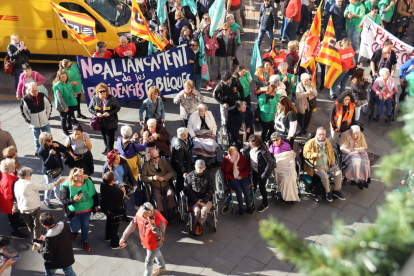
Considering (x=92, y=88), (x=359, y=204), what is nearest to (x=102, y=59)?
(x=92, y=88)

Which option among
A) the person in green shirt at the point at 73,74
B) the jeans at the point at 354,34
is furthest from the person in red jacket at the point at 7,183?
the jeans at the point at 354,34

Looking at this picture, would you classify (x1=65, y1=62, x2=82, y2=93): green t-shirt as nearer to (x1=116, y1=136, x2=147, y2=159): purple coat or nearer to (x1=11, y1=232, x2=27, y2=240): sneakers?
(x1=116, y1=136, x2=147, y2=159): purple coat

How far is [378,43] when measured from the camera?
11.4m

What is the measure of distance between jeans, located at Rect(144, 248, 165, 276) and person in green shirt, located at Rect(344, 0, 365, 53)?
9680mm

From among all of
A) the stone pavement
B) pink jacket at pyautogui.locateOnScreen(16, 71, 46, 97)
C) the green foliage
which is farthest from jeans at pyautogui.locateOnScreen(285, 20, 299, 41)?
the green foliage

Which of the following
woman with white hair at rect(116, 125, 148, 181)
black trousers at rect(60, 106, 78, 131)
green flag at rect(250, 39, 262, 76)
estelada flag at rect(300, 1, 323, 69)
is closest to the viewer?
woman with white hair at rect(116, 125, 148, 181)

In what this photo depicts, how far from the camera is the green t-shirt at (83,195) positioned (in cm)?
668

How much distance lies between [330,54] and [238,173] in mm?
3903

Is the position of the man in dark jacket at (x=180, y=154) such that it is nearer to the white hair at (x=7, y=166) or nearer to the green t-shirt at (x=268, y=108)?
the green t-shirt at (x=268, y=108)

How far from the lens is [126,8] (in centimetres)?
1287

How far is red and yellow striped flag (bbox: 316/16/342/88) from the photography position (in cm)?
975

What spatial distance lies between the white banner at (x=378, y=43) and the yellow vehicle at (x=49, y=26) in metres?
6.28

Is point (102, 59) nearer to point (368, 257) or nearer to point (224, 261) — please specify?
point (224, 261)

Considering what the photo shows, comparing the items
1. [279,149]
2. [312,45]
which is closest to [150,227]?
[279,149]
